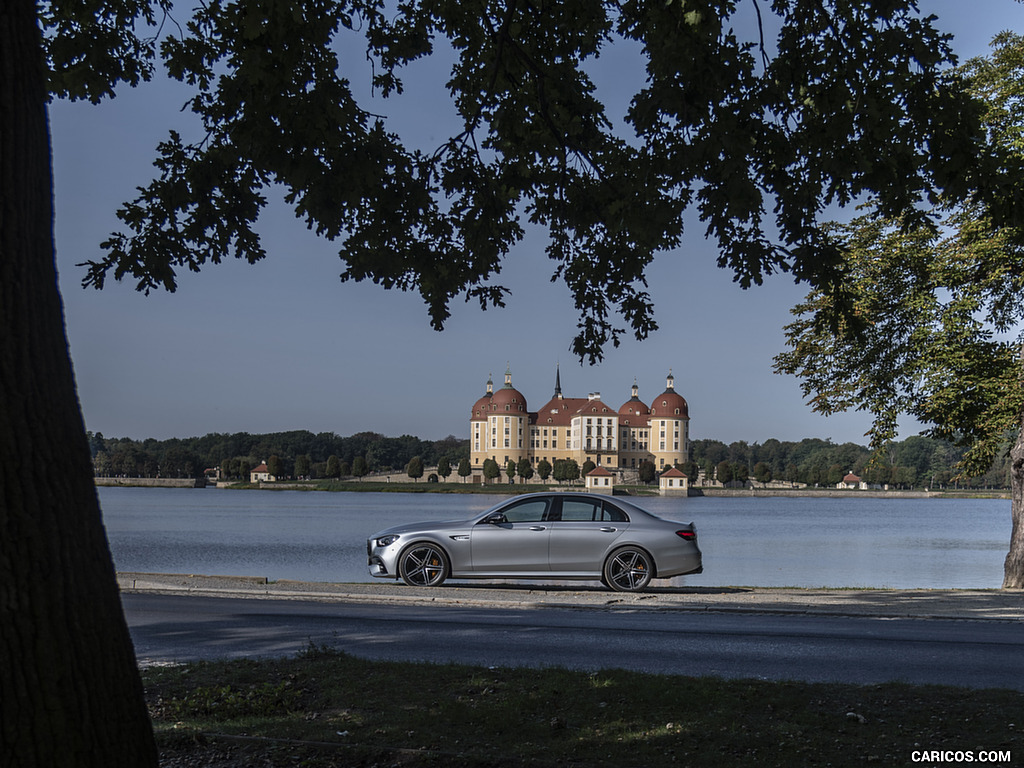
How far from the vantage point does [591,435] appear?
188875mm

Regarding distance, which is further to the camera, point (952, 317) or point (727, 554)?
point (727, 554)

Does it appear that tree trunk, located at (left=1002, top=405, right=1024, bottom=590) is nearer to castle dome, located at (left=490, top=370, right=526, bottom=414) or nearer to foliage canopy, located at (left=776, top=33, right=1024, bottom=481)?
foliage canopy, located at (left=776, top=33, right=1024, bottom=481)

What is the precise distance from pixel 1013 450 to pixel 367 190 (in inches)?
594

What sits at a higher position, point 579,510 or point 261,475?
point 579,510

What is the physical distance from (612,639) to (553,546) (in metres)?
4.72

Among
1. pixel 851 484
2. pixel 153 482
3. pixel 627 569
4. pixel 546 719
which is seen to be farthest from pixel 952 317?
pixel 851 484

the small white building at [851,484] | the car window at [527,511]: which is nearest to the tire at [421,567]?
the car window at [527,511]

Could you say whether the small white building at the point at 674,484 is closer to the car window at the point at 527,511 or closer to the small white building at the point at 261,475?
the small white building at the point at 261,475

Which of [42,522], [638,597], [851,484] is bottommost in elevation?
[851,484]

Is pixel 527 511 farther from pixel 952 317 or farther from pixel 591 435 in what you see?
pixel 591 435

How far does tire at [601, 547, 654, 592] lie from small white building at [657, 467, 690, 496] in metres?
152

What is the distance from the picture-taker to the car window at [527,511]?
14727 mm

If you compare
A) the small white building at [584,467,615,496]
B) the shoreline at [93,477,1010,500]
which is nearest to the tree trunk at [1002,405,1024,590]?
the shoreline at [93,477,1010,500]

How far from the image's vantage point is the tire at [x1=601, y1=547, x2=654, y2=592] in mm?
14445
